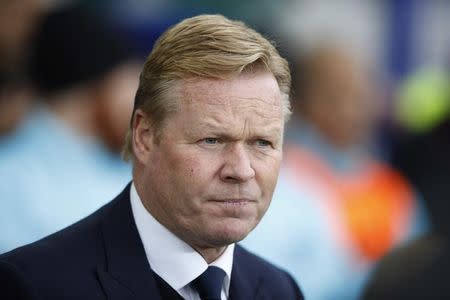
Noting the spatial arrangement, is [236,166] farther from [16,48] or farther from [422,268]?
[16,48]

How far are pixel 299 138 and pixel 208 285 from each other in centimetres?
291

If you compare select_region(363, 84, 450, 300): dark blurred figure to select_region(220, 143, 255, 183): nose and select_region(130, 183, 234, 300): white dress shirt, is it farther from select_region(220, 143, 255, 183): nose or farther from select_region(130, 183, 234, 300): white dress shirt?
select_region(220, 143, 255, 183): nose

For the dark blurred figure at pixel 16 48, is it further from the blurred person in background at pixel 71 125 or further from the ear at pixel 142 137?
the ear at pixel 142 137

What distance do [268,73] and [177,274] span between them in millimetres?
611

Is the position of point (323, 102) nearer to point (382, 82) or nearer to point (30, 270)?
point (382, 82)

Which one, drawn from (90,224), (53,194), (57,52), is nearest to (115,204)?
(90,224)

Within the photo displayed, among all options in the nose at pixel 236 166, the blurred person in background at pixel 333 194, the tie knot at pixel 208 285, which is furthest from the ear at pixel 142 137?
the blurred person in background at pixel 333 194

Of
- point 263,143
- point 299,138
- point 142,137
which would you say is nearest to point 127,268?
point 142,137

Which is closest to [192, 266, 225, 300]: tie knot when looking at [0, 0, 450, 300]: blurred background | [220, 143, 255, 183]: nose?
[220, 143, 255, 183]: nose

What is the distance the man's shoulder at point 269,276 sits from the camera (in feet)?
8.98

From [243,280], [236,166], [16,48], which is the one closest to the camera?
[236,166]

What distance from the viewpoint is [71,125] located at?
4438 mm

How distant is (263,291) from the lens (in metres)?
2.71

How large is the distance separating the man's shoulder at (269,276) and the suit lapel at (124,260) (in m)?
0.36
